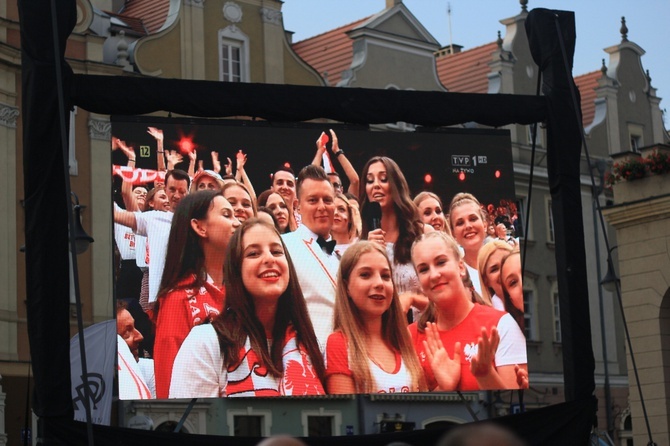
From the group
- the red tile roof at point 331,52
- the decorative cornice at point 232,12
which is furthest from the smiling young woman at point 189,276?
the red tile roof at point 331,52

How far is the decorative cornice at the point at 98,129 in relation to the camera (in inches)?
896

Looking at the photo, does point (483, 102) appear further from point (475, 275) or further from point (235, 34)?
point (235, 34)

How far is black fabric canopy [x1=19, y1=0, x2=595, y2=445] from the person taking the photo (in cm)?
828

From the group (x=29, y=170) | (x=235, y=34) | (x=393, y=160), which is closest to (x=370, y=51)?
(x=235, y=34)

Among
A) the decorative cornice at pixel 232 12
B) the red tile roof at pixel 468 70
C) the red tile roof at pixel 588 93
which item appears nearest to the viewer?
the decorative cornice at pixel 232 12

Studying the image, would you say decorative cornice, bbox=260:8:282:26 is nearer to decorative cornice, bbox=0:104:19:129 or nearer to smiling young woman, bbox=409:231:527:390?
decorative cornice, bbox=0:104:19:129

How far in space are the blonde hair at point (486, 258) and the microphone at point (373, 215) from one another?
0.84m

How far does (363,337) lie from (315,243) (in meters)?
0.86

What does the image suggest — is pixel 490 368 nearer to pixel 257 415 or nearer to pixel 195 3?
pixel 257 415

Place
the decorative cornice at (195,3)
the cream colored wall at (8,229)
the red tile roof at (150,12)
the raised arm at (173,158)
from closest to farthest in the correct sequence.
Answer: the raised arm at (173,158) < the cream colored wall at (8,229) < the decorative cornice at (195,3) < the red tile roof at (150,12)

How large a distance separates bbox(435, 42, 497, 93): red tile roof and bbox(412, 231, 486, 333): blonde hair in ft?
67.0

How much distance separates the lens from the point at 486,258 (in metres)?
10.7

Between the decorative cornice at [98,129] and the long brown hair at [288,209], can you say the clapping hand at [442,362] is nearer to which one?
the long brown hair at [288,209]

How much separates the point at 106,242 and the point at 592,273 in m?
12.4
